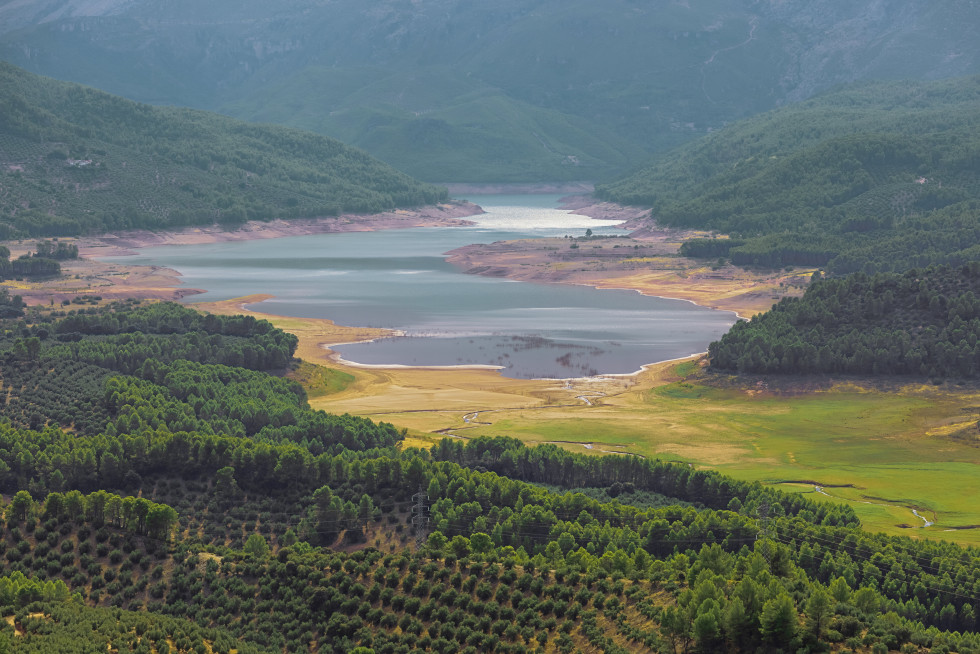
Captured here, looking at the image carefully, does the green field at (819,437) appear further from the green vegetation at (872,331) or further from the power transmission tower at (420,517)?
the power transmission tower at (420,517)

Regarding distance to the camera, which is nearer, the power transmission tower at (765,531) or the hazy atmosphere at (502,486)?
the hazy atmosphere at (502,486)

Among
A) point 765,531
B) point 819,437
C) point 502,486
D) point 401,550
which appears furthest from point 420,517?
point 819,437

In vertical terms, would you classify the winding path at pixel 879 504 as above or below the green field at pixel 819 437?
below

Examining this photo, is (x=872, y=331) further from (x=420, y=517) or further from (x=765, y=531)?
(x=420, y=517)

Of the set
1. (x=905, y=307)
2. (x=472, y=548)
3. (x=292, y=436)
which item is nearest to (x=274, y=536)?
(x=472, y=548)

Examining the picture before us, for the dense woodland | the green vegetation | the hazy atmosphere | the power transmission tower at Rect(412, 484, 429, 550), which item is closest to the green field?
the hazy atmosphere

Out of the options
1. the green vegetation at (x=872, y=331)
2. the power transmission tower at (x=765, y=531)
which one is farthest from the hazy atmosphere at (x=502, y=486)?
the power transmission tower at (x=765, y=531)
